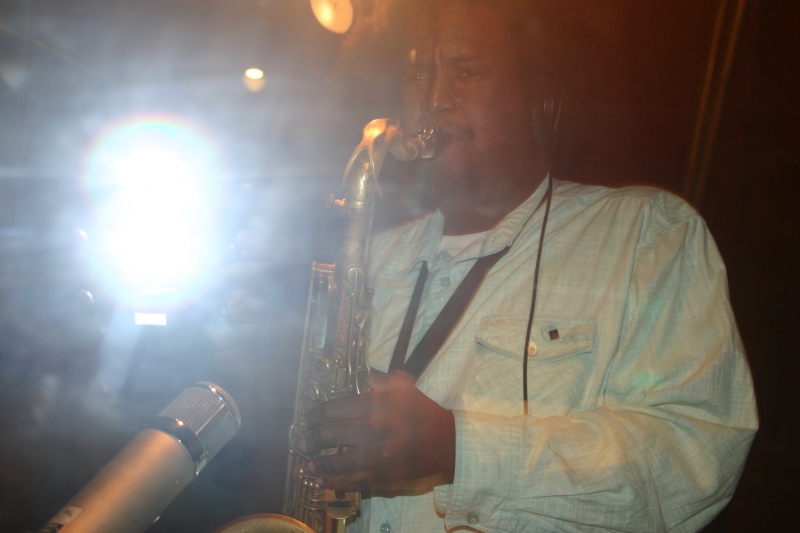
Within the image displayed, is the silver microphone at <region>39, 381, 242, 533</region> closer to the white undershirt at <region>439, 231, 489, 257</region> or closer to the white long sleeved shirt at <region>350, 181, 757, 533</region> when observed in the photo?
A: the white long sleeved shirt at <region>350, 181, 757, 533</region>

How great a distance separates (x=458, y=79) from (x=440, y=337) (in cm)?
77

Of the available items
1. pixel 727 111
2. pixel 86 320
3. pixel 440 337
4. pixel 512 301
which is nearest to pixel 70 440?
pixel 86 320

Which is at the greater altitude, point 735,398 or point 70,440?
point 735,398

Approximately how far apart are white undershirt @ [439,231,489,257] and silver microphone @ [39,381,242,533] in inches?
39.2

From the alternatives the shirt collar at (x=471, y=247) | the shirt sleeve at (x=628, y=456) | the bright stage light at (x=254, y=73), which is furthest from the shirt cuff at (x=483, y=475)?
the bright stage light at (x=254, y=73)

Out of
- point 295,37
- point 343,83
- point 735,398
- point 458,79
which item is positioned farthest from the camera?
point 295,37

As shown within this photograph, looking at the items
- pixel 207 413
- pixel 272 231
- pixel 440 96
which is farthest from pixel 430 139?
pixel 272 231

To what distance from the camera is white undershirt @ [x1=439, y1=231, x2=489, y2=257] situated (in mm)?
1644

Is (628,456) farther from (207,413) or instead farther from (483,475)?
(207,413)

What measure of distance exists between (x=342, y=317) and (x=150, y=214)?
155cm

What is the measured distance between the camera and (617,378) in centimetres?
120

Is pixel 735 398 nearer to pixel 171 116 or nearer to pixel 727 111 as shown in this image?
pixel 727 111

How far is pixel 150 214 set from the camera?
2.48m

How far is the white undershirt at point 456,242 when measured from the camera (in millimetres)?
1644
